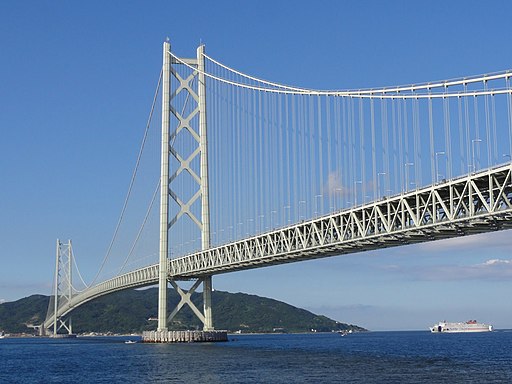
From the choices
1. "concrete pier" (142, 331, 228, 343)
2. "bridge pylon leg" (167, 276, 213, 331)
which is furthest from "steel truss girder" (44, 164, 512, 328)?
"concrete pier" (142, 331, 228, 343)

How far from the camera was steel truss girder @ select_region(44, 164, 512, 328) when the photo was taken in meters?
37.1

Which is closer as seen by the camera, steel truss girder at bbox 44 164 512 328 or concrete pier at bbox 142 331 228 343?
steel truss girder at bbox 44 164 512 328

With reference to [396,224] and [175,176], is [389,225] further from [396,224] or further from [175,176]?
[175,176]

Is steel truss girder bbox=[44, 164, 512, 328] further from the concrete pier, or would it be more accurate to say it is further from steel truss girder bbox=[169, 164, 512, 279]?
the concrete pier

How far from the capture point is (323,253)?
52.6 m

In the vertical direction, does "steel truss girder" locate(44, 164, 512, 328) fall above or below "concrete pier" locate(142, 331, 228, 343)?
above

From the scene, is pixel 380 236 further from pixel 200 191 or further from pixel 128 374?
pixel 200 191

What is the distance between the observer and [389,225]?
1731 inches

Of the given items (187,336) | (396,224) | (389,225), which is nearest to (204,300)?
(187,336)

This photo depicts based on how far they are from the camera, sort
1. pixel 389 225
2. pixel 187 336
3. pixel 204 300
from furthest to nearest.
→ pixel 187 336 < pixel 204 300 < pixel 389 225

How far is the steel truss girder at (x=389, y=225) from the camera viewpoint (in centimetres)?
3712

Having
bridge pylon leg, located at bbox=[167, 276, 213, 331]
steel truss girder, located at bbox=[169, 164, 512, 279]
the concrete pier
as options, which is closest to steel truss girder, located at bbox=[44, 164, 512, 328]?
steel truss girder, located at bbox=[169, 164, 512, 279]

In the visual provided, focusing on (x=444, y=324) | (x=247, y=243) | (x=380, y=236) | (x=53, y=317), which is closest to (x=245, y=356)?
(x=247, y=243)

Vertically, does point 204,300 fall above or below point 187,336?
above
